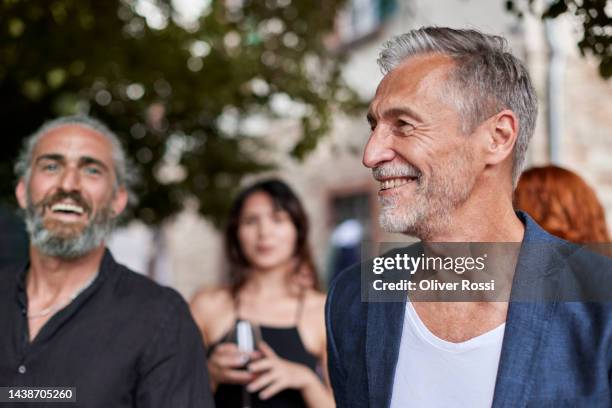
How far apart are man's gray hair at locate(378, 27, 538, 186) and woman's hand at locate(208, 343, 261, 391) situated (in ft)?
4.58

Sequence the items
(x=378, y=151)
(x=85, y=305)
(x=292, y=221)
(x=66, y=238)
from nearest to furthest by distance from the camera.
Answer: (x=378, y=151) < (x=85, y=305) < (x=66, y=238) < (x=292, y=221)

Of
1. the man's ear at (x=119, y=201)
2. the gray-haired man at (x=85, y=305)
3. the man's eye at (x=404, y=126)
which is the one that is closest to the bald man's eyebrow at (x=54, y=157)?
the gray-haired man at (x=85, y=305)

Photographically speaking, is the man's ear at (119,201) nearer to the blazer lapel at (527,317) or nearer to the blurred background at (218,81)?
the blurred background at (218,81)

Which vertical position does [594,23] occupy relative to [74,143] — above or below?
above

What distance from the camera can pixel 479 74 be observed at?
2186 mm

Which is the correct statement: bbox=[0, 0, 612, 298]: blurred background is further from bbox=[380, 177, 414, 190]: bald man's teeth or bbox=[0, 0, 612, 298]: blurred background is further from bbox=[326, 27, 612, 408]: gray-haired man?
bbox=[380, 177, 414, 190]: bald man's teeth

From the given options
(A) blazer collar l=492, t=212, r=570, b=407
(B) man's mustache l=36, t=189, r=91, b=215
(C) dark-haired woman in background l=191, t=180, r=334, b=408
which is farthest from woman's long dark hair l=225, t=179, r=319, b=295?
(A) blazer collar l=492, t=212, r=570, b=407

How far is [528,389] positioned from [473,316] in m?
0.26

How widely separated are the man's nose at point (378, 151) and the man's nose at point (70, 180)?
1.34 m

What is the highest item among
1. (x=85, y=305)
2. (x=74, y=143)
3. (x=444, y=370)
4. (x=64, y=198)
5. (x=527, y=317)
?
(x=74, y=143)

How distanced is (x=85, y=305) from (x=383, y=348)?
121cm

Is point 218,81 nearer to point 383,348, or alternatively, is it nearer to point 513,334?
point 383,348

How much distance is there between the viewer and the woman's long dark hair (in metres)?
4.21

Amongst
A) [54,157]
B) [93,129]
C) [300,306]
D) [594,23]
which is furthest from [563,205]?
[54,157]
